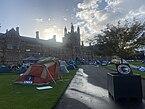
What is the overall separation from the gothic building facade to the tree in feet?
126

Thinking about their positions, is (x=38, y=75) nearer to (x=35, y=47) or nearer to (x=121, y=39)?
(x=121, y=39)

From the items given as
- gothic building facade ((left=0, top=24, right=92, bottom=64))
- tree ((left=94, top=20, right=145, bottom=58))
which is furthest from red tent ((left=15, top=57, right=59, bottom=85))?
gothic building facade ((left=0, top=24, right=92, bottom=64))

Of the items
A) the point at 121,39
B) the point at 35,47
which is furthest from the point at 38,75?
the point at 35,47

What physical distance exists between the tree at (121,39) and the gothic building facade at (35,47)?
126 feet

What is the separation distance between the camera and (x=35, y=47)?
11106 cm

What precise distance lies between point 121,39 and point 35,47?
7884 centimetres

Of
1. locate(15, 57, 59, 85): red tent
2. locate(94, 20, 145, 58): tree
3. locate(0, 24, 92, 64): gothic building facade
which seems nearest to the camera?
locate(15, 57, 59, 85): red tent

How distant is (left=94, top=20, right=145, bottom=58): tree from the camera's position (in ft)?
116

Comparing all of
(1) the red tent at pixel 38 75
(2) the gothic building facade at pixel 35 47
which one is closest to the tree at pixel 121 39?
(1) the red tent at pixel 38 75

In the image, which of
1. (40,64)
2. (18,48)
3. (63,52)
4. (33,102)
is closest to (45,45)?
(63,52)

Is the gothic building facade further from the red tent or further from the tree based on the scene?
the red tent

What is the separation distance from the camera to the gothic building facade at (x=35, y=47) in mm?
88000

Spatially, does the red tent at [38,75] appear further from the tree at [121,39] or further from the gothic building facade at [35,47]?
the gothic building facade at [35,47]

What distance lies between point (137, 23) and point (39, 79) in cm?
2341
